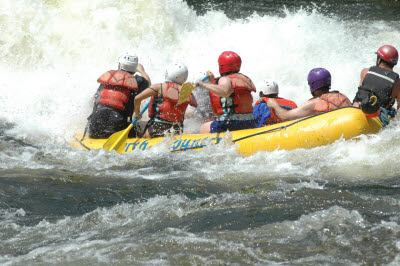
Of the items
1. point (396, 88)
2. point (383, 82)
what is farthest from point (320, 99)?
point (396, 88)

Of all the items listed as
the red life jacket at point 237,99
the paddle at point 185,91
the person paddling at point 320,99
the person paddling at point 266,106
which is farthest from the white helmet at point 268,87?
the paddle at point 185,91

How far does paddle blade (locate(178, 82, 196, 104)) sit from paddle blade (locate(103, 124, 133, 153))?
36.0 inches

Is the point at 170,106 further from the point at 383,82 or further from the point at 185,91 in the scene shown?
the point at 383,82

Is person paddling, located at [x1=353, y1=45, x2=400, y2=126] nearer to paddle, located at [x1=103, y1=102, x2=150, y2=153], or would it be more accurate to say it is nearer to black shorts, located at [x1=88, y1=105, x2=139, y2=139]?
paddle, located at [x1=103, y1=102, x2=150, y2=153]

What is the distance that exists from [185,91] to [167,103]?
52cm

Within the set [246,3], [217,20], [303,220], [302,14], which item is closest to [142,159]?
[303,220]

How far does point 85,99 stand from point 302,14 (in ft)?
18.1

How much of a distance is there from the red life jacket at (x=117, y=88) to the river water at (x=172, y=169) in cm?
74

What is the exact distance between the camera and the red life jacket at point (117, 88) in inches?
264

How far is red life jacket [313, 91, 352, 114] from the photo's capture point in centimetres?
A: 593

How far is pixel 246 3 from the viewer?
1303 cm

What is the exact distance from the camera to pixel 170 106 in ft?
21.4

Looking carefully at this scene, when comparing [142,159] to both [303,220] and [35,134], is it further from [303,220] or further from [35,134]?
[303,220]

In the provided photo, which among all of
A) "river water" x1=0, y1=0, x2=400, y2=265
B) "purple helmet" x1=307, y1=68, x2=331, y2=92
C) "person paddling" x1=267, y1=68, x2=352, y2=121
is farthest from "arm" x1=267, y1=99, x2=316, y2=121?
"river water" x1=0, y1=0, x2=400, y2=265
